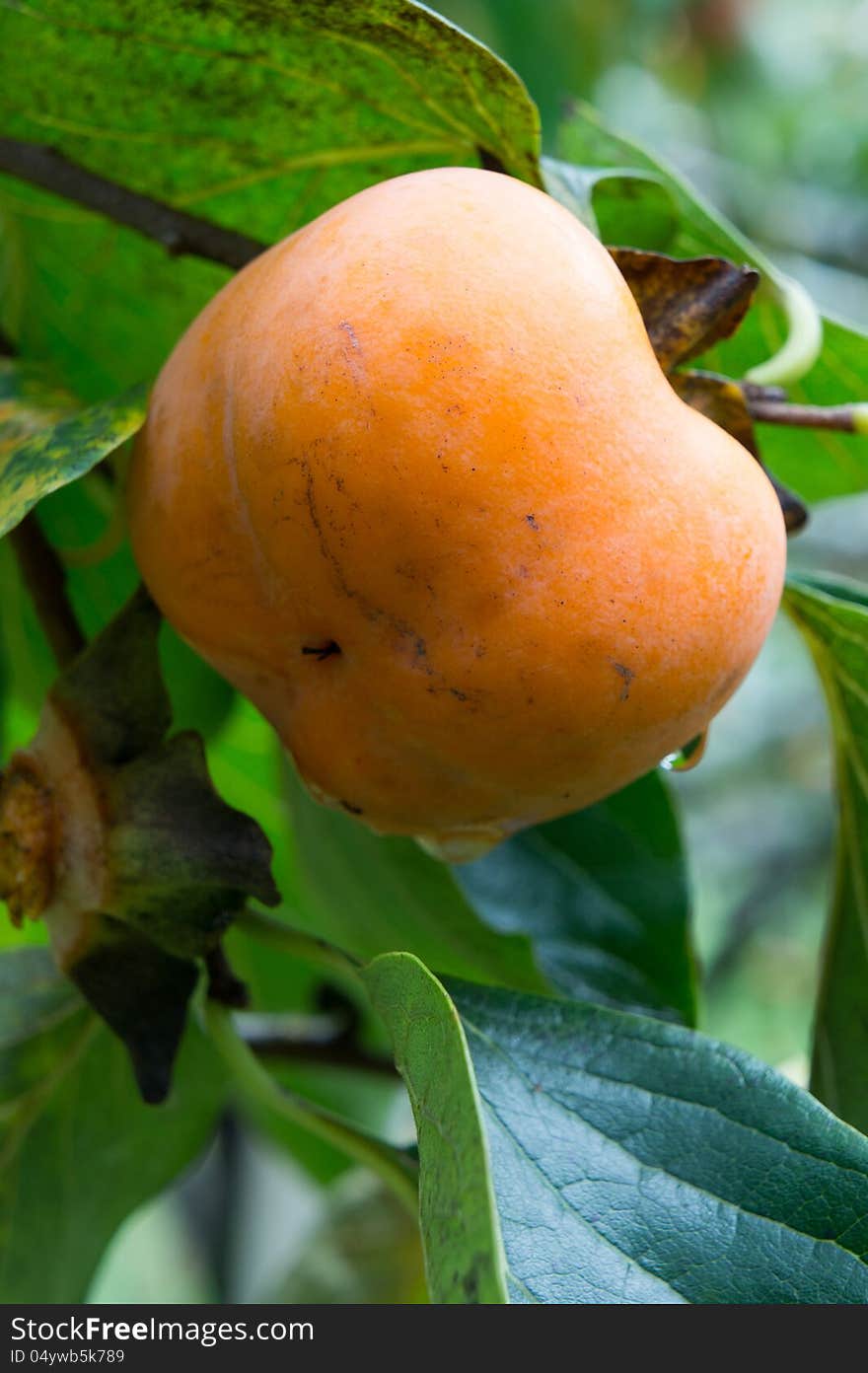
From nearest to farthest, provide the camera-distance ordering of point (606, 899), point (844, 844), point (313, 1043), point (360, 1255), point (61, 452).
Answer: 1. point (61, 452)
2. point (844, 844)
3. point (606, 899)
4. point (313, 1043)
5. point (360, 1255)

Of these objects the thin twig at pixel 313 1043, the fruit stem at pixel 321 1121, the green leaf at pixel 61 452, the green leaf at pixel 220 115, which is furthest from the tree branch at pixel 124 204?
the thin twig at pixel 313 1043

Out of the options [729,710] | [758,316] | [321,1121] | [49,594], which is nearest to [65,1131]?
[321,1121]

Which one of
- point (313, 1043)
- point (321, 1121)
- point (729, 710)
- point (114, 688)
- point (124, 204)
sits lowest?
point (729, 710)

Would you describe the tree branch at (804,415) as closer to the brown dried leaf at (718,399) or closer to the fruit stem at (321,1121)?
the brown dried leaf at (718,399)

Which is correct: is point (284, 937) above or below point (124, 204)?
below

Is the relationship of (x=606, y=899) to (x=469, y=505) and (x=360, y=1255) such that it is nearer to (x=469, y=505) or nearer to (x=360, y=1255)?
(x=469, y=505)

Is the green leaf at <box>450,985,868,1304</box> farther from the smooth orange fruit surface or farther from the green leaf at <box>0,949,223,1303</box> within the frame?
the green leaf at <box>0,949,223,1303</box>
